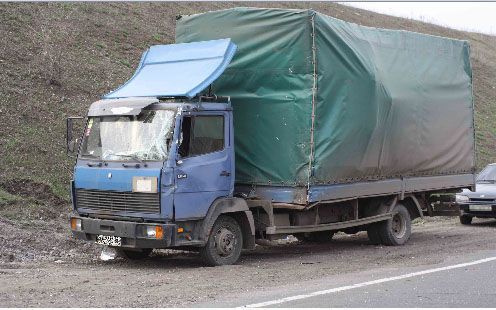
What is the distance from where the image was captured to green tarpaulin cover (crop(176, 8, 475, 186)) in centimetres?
1093

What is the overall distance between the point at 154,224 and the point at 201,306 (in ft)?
7.90

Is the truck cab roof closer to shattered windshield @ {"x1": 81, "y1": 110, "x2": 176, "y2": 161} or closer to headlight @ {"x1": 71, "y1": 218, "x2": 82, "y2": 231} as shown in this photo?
shattered windshield @ {"x1": 81, "y1": 110, "x2": 176, "y2": 161}

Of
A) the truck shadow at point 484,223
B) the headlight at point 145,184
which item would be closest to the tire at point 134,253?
the headlight at point 145,184

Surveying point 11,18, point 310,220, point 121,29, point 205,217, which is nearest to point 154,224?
point 205,217

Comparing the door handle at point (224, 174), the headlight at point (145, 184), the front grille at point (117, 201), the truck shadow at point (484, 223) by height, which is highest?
the door handle at point (224, 174)

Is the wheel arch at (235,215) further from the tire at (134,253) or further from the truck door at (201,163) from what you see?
the tire at (134,253)

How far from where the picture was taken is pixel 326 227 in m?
11.8

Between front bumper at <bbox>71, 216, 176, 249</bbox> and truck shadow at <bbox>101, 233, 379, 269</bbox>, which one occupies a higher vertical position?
front bumper at <bbox>71, 216, 176, 249</bbox>

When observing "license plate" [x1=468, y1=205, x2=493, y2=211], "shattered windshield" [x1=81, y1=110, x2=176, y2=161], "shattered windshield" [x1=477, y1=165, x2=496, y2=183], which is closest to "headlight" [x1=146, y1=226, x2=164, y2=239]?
"shattered windshield" [x1=81, y1=110, x2=176, y2=161]

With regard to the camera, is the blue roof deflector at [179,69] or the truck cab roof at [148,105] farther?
the blue roof deflector at [179,69]

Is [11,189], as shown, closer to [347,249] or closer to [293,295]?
[347,249]

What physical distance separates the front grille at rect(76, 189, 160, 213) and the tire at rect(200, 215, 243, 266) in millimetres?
1089

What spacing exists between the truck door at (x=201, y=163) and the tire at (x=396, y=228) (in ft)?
12.6

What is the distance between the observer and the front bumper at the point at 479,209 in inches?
657
